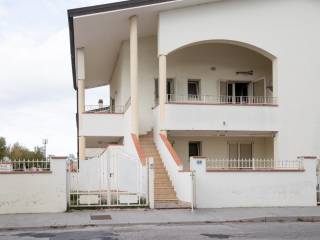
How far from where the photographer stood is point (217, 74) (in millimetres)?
27844

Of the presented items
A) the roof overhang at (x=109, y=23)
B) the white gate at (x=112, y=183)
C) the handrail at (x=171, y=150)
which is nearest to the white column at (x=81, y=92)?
the roof overhang at (x=109, y=23)

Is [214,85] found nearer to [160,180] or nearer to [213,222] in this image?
[160,180]

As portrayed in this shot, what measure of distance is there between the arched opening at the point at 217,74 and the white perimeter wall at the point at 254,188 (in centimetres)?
717

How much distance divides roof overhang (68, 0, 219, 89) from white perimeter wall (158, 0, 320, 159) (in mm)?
850

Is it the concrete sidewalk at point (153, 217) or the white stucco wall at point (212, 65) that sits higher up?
the white stucco wall at point (212, 65)

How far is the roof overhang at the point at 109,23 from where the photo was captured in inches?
914

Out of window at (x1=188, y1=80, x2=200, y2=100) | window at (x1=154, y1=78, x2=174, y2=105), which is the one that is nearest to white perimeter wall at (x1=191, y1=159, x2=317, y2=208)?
window at (x1=154, y1=78, x2=174, y2=105)

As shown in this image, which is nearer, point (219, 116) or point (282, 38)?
point (219, 116)

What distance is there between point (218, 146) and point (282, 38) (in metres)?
6.26

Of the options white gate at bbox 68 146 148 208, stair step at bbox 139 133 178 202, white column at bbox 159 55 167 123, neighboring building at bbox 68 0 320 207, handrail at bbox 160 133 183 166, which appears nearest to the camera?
white gate at bbox 68 146 148 208

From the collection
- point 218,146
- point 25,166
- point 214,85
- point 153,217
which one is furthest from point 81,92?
point 153,217

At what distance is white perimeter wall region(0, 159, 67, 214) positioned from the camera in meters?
18.2

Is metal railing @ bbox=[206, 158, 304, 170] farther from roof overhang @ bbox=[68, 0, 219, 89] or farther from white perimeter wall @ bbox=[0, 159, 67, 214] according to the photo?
roof overhang @ bbox=[68, 0, 219, 89]

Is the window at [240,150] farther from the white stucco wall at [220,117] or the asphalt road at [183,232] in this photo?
the asphalt road at [183,232]
